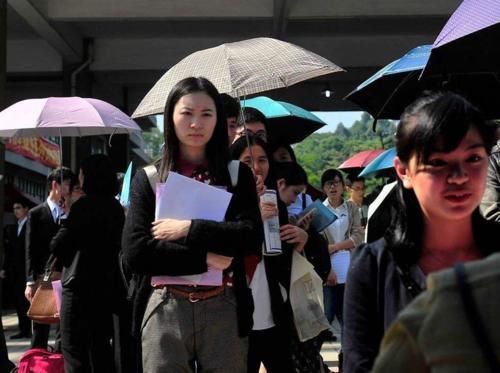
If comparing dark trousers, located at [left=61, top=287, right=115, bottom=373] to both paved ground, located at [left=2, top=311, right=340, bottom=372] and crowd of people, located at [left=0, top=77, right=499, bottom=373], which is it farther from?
paved ground, located at [left=2, top=311, right=340, bottom=372]

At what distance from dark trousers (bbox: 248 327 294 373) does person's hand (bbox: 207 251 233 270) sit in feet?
3.03

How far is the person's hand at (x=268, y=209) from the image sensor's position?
389cm

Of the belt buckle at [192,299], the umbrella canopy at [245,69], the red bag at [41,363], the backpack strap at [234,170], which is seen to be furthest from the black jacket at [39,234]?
the belt buckle at [192,299]

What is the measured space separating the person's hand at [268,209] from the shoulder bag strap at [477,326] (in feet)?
9.54

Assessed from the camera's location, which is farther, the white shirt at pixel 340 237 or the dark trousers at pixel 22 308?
the dark trousers at pixel 22 308

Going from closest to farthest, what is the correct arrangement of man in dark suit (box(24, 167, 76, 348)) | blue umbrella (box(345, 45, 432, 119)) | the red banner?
blue umbrella (box(345, 45, 432, 119)), man in dark suit (box(24, 167, 76, 348)), the red banner

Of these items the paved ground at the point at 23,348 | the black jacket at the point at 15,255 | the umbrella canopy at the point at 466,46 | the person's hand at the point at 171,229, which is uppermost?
the umbrella canopy at the point at 466,46

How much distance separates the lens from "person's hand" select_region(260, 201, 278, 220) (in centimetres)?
389

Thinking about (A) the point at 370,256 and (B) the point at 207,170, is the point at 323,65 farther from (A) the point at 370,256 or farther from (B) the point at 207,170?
(A) the point at 370,256

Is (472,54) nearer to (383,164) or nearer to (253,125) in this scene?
(253,125)

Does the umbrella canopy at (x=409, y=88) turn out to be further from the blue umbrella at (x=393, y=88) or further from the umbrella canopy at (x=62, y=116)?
the umbrella canopy at (x=62, y=116)

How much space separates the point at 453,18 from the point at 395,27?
10.1 m

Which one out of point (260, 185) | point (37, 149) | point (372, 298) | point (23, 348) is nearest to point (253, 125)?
point (260, 185)

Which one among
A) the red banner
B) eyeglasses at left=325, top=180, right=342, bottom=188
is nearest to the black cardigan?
eyeglasses at left=325, top=180, right=342, bottom=188
